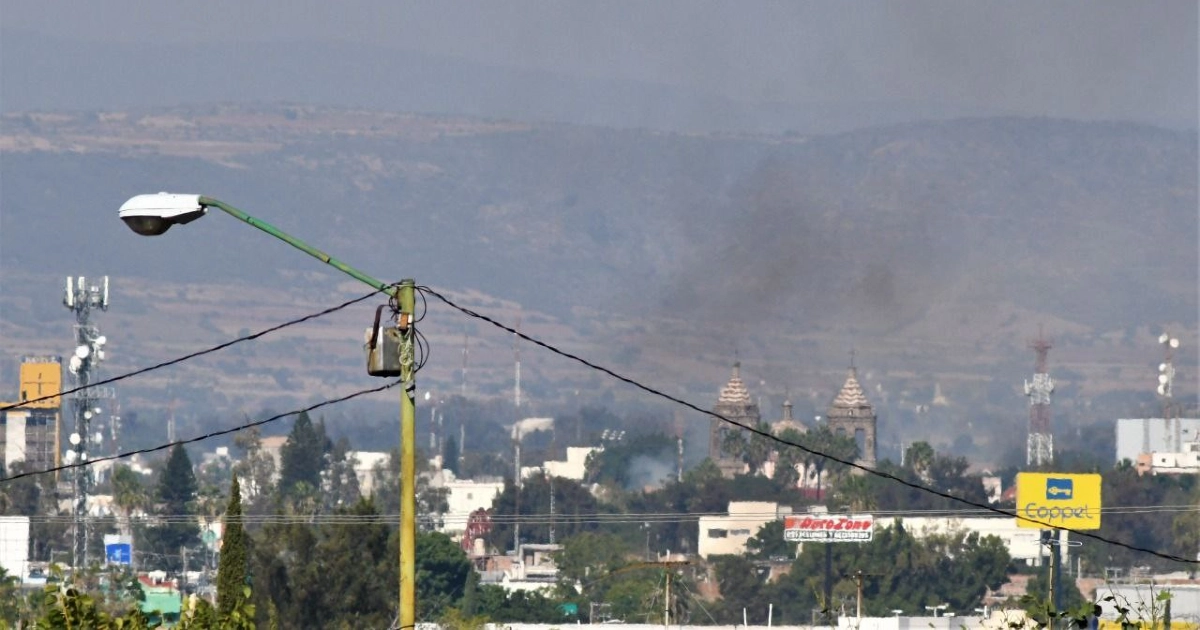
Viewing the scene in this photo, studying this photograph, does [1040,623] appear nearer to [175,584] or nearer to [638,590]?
[638,590]

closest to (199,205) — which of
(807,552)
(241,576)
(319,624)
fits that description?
(241,576)

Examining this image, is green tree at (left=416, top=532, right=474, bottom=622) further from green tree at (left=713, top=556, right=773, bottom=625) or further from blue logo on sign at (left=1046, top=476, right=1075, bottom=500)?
blue logo on sign at (left=1046, top=476, right=1075, bottom=500)

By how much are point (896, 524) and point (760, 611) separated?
14081 mm

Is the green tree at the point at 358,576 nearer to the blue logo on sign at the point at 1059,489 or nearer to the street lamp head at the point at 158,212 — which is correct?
the blue logo on sign at the point at 1059,489

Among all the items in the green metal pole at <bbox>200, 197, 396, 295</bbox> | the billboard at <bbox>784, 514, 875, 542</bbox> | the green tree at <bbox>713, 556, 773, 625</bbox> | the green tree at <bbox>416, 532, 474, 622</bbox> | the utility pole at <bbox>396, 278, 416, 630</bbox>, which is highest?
the green metal pole at <bbox>200, 197, 396, 295</bbox>

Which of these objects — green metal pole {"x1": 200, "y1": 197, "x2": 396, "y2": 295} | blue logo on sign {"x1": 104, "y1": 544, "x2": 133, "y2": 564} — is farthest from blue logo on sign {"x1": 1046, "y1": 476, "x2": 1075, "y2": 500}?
green metal pole {"x1": 200, "y1": 197, "x2": 396, "y2": 295}

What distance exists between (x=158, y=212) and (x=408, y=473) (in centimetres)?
453

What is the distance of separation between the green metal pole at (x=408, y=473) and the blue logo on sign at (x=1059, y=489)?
11704cm

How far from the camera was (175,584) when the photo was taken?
609 ft

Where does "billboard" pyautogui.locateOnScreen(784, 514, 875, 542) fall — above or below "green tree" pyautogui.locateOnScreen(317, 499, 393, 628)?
above

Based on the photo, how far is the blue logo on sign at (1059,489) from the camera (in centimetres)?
14100

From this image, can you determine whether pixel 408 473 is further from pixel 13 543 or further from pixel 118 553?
pixel 118 553

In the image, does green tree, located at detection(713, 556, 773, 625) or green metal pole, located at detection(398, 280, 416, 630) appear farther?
green tree, located at detection(713, 556, 773, 625)

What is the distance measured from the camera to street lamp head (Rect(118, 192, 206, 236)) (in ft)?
90.7
